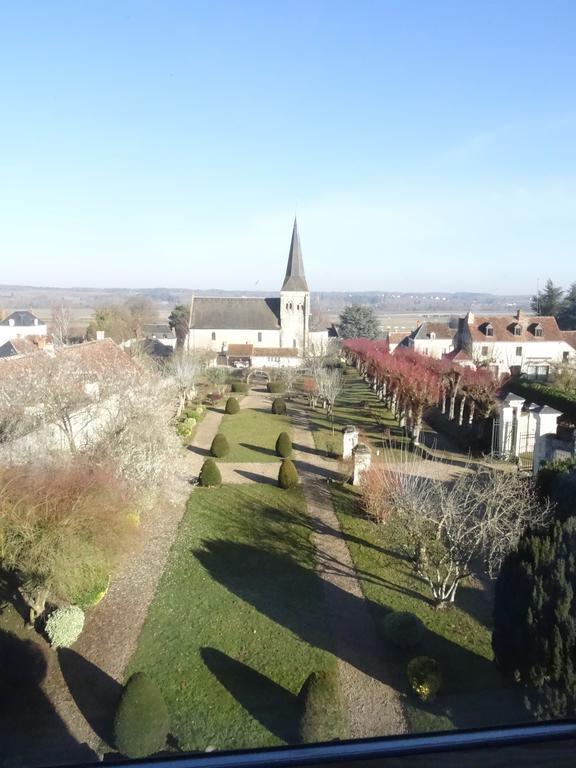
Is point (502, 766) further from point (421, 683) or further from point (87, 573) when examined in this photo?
point (87, 573)

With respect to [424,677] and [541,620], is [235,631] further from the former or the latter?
[541,620]

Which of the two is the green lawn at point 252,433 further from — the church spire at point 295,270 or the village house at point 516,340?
the church spire at point 295,270

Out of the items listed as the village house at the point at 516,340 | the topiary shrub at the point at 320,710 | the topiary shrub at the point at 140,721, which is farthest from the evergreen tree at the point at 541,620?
the village house at the point at 516,340

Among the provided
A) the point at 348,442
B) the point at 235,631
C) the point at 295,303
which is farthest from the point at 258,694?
the point at 295,303

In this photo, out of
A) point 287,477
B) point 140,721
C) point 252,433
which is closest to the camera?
point 140,721

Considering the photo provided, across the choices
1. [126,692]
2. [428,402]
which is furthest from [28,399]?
[428,402]

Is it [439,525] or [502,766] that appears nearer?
[502,766]
